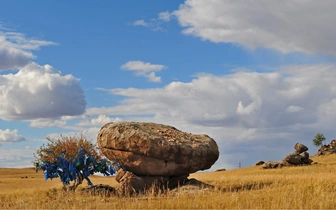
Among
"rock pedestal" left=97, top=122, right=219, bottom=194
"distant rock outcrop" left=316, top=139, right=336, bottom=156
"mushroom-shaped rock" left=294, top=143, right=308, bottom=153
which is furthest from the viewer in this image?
"distant rock outcrop" left=316, top=139, right=336, bottom=156

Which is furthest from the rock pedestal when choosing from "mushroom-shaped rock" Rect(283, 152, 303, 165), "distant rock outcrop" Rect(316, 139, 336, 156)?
"distant rock outcrop" Rect(316, 139, 336, 156)

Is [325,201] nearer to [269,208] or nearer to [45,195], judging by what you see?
[269,208]

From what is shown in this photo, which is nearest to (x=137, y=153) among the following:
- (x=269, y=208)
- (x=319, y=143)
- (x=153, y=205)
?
(x=153, y=205)

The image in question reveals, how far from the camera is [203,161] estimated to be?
2936 centimetres

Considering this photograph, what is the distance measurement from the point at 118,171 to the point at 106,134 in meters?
2.47

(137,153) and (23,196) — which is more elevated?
(137,153)

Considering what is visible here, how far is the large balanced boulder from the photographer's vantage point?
27.8 metres

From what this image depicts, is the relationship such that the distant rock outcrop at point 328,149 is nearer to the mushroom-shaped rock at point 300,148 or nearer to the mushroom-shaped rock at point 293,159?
the mushroom-shaped rock at point 300,148

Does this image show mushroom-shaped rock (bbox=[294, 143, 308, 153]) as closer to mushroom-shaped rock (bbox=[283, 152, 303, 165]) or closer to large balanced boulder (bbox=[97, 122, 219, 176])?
mushroom-shaped rock (bbox=[283, 152, 303, 165])

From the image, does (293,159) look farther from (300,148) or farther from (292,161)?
(300,148)

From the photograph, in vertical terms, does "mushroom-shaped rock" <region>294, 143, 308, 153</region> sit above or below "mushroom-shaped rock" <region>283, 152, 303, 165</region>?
above

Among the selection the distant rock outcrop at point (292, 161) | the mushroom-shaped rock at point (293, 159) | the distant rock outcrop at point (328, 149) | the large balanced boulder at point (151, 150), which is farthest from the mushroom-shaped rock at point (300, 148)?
the large balanced boulder at point (151, 150)

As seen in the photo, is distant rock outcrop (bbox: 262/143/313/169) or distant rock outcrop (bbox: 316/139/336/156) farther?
distant rock outcrop (bbox: 316/139/336/156)

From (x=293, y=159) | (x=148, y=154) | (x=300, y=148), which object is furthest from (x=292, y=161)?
(x=148, y=154)
